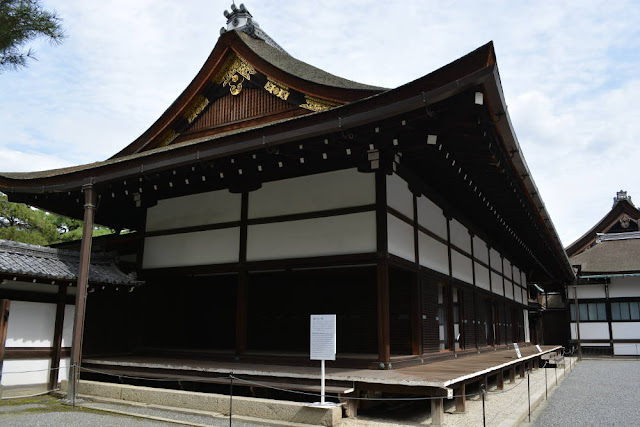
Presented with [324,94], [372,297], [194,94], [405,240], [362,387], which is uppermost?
[194,94]

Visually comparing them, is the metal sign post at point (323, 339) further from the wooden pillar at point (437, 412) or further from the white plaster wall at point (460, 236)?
the white plaster wall at point (460, 236)

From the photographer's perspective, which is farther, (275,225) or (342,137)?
(275,225)

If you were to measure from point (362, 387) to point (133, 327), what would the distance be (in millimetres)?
6599

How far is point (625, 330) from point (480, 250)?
16.1m

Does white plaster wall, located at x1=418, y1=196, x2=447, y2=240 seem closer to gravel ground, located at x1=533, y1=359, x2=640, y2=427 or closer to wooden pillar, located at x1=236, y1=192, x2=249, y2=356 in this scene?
wooden pillar, located at x1=236, y1=192, x2=249, y2=356

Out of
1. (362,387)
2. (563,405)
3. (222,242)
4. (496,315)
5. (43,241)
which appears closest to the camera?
(362,387)

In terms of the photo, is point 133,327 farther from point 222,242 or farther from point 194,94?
point 194,94

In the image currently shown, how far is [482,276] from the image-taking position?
15.2 meters

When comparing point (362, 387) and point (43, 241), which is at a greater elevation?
point (43, 241)

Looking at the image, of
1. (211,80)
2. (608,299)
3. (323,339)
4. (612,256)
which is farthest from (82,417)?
(612,256)

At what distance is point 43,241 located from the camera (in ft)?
76.2

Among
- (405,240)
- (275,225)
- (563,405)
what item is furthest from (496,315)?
(275,225)

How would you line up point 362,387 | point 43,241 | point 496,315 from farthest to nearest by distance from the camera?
point 43,241 < point 496,315 < point 362,387

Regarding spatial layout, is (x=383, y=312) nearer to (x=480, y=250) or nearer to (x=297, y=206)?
(x=297, y=206)
